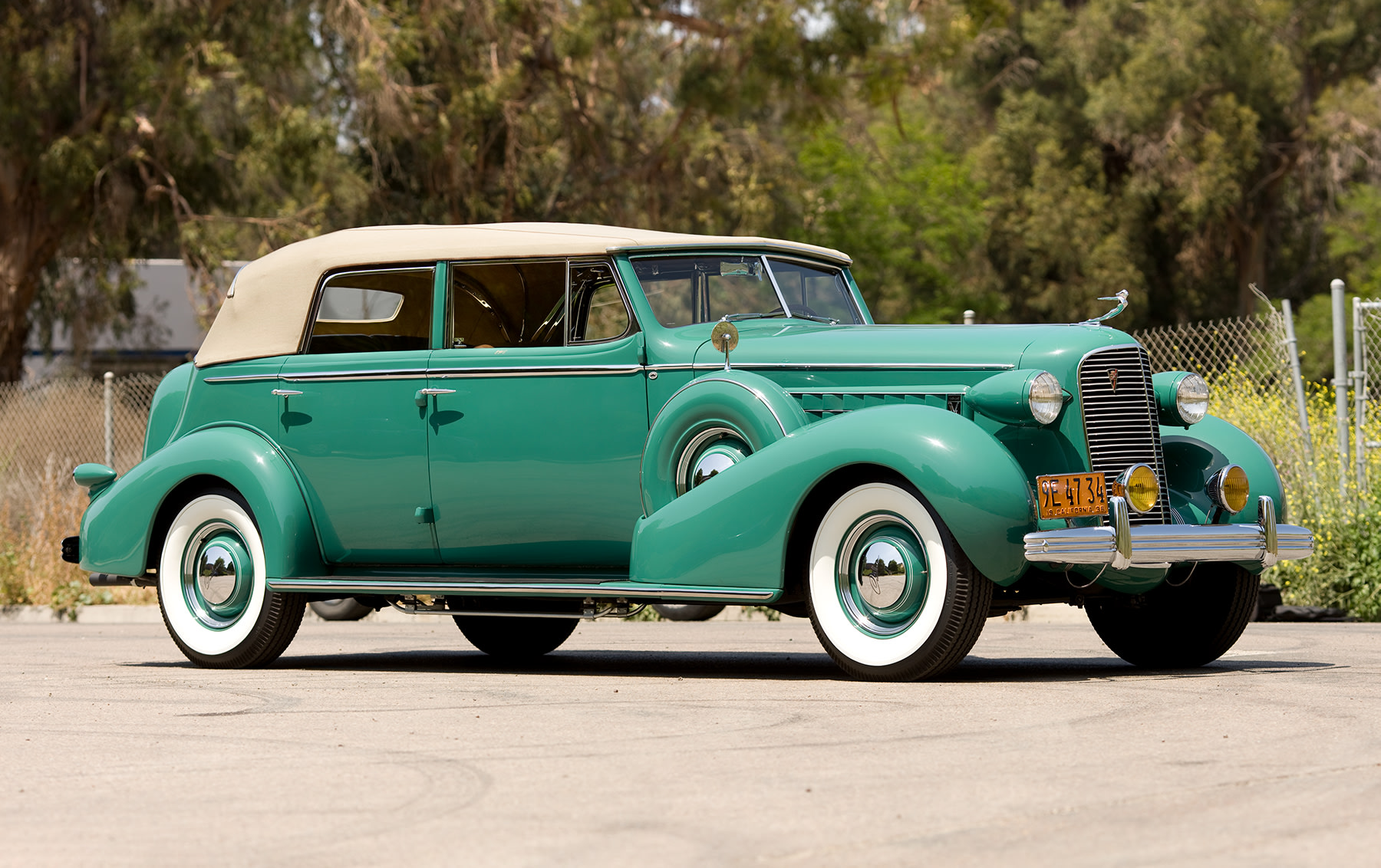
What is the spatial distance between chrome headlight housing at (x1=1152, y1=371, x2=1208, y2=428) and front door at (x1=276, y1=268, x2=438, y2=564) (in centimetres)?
362

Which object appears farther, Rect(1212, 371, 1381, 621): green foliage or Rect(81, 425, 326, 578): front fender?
Rect(1212, 371, 1381, 621): green foliage

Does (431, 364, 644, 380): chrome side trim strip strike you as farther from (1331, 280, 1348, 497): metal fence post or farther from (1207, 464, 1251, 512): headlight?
(1331, 280, 1348, 497): metal fence post

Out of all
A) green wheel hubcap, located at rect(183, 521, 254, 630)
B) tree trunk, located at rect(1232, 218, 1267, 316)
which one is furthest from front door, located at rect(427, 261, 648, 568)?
tree trunk, located at rect(1232, 218, 1267, 316)

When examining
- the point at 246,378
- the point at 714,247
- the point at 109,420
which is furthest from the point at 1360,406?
the point at 109,420

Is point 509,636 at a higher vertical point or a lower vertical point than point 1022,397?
lower

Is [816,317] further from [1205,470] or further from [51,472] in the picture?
[51,472]

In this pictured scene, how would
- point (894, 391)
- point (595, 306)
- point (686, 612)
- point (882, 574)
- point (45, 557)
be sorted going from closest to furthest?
point (882, 574) → point (894, 391) → point (595, 306) → point (686, 612) → point (45, 557)

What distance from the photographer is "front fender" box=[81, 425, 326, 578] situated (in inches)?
368

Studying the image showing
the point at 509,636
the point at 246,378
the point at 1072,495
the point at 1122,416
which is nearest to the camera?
the point at 1072,495

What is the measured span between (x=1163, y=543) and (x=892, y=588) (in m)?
1.16

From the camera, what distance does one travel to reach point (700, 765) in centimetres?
566

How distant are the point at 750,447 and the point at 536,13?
19515mm

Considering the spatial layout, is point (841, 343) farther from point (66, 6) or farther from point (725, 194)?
point (725, 194)

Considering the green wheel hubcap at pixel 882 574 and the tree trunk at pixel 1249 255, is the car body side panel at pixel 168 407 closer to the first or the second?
the green wheel hubcap at pixel 882 574
